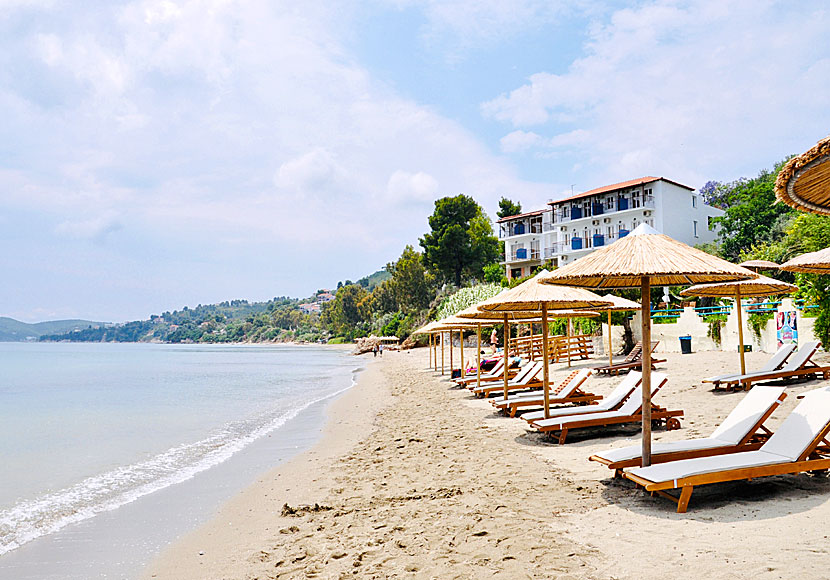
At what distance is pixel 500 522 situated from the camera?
5.10 meters

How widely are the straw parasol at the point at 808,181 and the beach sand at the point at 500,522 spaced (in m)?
2.19

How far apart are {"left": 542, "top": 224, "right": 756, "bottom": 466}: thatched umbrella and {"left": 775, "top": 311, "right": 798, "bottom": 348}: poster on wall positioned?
13131 millimetres

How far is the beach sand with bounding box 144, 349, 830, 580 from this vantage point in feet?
13.4

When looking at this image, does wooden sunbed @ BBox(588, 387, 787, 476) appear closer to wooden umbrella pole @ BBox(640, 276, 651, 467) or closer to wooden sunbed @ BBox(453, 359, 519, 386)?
wooden umbrella pole @ BBox(640, 276, 651, 467)

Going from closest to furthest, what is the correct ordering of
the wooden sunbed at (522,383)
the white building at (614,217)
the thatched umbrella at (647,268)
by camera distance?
the thatched umbrella at (647,268)
the wooden sunbed at (522,383)
the white building at (614,217)

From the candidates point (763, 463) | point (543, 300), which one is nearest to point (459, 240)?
point (543, 300)

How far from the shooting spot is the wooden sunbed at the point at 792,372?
461 inches

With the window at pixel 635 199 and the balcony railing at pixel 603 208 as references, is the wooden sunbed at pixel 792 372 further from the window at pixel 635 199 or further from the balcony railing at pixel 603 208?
the window at pixel 635 199

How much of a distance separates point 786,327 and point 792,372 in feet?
20.4

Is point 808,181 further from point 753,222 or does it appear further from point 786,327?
point 753,222

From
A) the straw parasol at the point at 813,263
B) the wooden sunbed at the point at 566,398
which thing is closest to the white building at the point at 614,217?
the wooden sunbed at the point at 566,398

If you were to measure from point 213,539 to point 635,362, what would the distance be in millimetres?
13719

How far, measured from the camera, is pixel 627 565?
3979 millimetres

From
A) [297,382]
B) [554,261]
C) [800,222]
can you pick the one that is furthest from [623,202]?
[297,382]
